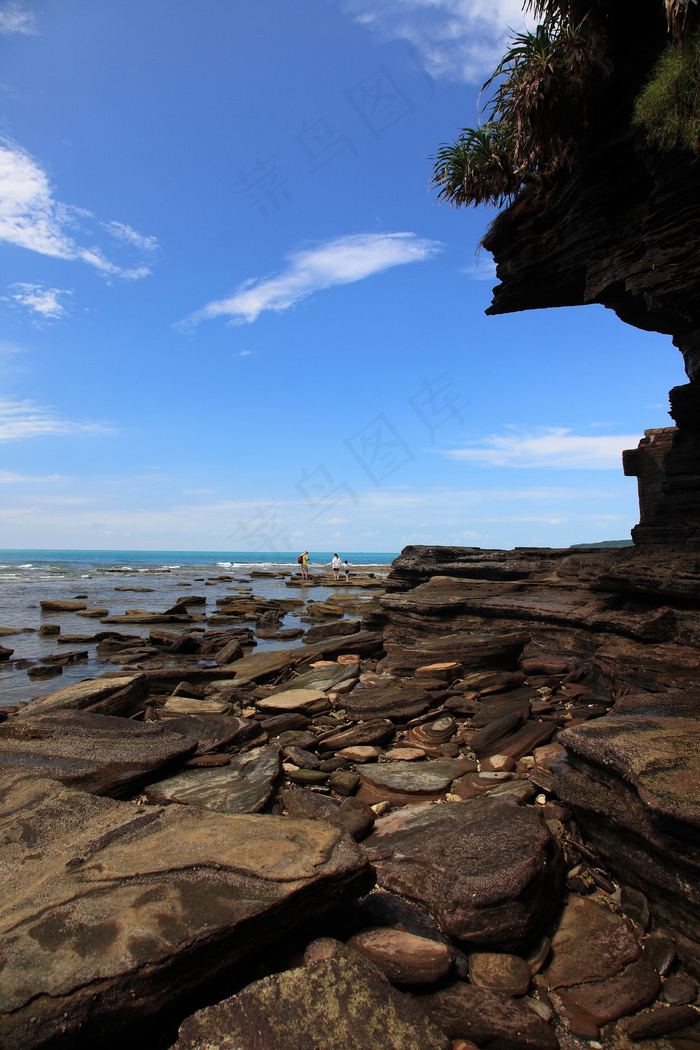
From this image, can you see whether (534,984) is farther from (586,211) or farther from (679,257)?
(586,211)

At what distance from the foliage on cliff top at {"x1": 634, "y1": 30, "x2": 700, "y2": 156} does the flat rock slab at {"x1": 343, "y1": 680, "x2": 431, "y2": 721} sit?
9591mm

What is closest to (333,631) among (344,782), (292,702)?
(292,702)

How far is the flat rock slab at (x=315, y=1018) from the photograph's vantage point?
233cm

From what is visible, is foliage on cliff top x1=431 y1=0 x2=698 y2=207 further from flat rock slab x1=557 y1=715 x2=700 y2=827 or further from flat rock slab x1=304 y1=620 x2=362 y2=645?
flat rock slab x1=304 y1=620 x2=362 y2=645

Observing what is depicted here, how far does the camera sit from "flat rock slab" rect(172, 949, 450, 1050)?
2.33 m

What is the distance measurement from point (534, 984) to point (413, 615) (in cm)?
1063

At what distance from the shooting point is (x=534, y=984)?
121 inches

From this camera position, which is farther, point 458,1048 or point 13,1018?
point 458,1048

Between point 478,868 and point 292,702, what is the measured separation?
5287mm

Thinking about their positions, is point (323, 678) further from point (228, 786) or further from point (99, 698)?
point (228, 786)

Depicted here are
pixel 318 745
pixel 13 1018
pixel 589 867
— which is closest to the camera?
pixel 13 1018

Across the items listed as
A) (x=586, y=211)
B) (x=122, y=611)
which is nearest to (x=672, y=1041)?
(x=586, y=211)

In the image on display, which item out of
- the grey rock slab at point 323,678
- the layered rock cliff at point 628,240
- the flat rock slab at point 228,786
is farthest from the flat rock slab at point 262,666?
the layered rock cliff at point 628,240

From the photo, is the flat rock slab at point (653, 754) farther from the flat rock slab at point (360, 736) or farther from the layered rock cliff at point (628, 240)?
the layered rock cliff at point (628, 240)
